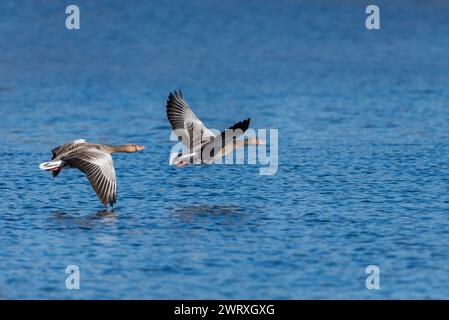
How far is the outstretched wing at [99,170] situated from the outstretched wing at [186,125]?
240cm

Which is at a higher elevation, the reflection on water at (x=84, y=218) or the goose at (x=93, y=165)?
the goose at (x=93, y=165)

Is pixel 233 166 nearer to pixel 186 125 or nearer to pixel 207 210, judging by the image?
pixel 186 125

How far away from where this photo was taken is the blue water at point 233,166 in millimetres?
16219

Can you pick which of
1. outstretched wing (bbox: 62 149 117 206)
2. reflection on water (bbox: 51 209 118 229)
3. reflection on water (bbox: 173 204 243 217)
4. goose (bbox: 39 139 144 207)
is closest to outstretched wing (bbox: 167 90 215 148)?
reflection on water (bbox: 173 204 243 217)

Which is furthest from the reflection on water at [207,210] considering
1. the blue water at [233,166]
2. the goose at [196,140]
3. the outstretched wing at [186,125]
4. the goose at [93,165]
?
the outstretched wing at [186,125]

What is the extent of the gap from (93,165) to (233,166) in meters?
5.55

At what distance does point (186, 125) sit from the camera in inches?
880

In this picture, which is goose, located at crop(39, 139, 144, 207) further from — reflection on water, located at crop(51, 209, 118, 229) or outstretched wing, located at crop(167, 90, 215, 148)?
outstretched wing, located at crop(167, 90, 215, 148)

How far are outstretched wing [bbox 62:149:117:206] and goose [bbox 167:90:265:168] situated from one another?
1557 millimetres

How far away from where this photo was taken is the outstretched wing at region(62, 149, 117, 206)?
63.2ft

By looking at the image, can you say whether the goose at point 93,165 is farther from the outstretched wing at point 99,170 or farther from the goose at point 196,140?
the goose at point 196,140

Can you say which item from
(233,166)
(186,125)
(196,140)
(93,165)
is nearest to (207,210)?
(196,140)
